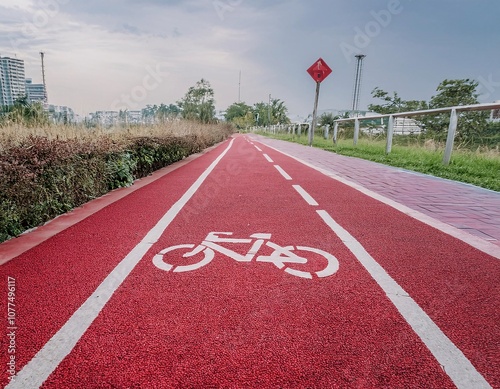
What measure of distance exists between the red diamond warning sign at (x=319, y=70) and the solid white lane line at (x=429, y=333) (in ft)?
60.0

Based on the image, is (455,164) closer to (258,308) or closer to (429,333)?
(429,333)

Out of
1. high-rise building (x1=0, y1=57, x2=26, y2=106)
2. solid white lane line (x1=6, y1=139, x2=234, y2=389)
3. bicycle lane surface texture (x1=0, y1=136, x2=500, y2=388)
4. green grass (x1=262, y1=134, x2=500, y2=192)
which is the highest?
high-rise building (x1=0, y1=57, x2=26, y2=106)

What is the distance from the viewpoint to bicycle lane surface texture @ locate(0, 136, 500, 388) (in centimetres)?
166

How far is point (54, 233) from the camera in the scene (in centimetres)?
375

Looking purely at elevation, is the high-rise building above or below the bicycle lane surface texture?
above

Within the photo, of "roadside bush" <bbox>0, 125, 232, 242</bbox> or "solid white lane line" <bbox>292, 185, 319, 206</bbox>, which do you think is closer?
"roadside bush" <bbox>0, 125, 232, 242</bbox>

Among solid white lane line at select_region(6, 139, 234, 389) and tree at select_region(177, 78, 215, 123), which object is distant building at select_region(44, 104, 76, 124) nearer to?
solid white lane line at select_region(6, 139, 234, 389)

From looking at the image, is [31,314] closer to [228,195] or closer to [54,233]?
[54,233]

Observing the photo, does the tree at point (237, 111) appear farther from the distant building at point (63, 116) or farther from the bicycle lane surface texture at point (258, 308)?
the bicycle lane surface texture at point (258, 308)

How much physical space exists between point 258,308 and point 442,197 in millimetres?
4808

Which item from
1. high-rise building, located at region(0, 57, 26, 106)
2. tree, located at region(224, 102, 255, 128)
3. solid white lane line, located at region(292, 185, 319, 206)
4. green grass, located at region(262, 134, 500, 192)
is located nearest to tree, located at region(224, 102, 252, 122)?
tree, located at region(224, 102, 255, 128)

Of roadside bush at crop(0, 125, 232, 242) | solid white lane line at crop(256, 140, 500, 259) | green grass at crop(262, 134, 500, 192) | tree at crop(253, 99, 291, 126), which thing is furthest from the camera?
tree at crop(253, 99, 291, 126)

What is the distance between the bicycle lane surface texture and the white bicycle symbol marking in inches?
1.0

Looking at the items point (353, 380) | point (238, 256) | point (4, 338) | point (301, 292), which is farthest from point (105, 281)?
point (353, 380)
